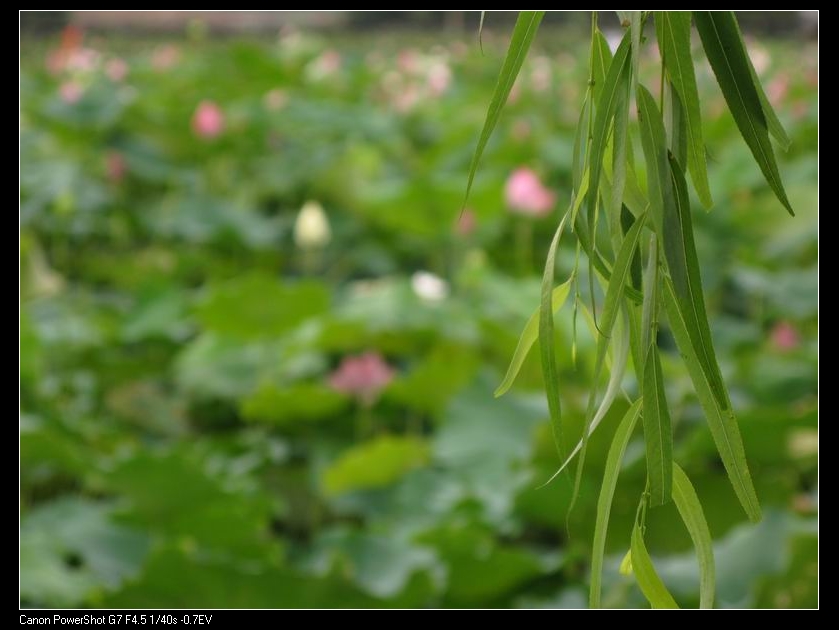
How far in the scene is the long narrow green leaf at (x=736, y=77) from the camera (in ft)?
1.20

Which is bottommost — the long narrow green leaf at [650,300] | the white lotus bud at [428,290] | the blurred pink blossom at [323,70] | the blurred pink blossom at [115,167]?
the long narrow green leaf at [650,300]

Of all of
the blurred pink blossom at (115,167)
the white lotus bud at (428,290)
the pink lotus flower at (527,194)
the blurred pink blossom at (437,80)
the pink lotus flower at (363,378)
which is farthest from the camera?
the blurred pink blossom at (437,80)

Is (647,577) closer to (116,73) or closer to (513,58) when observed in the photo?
(513,58)

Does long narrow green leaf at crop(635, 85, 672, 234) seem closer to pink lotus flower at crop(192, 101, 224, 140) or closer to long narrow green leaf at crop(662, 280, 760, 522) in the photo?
long narrow green leaf at crop(662, 280, 760, 522)

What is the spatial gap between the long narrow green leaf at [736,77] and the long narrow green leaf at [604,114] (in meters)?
0.03

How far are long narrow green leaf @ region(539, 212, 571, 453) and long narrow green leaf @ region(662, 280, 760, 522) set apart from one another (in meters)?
0.03

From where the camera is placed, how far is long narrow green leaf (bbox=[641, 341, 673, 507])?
1.11 ft

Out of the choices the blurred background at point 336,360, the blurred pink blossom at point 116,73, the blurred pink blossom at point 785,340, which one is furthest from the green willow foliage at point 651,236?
the blurred pink blossom at point 116,73

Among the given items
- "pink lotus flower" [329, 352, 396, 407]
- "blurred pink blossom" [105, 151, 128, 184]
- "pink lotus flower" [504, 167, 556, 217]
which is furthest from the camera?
"blurred pink blossom" [105, 151, 128, 184]

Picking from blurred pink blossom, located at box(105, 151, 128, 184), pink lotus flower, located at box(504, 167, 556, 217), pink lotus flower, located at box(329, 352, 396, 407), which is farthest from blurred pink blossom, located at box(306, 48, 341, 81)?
pink lotus flower, located at box(329, 352, 396, 407)

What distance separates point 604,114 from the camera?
1.15ft

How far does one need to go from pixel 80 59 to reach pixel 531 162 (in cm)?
143

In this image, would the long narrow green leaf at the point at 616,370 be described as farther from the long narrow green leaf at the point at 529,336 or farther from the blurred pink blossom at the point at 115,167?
the blurred pink blossom at the point at 115,167
